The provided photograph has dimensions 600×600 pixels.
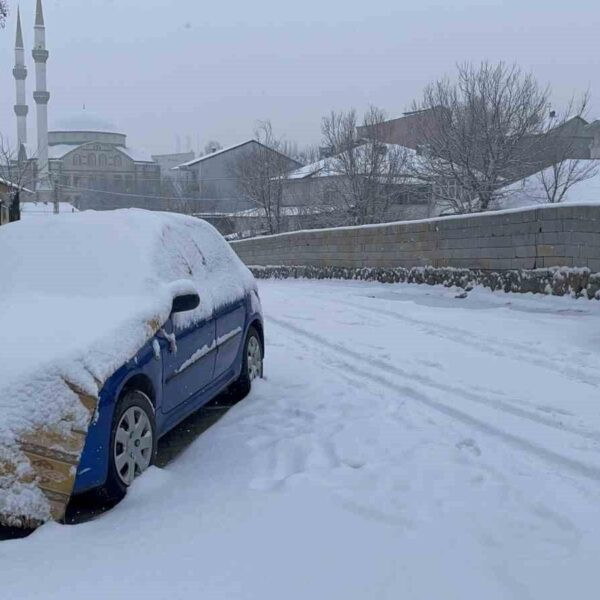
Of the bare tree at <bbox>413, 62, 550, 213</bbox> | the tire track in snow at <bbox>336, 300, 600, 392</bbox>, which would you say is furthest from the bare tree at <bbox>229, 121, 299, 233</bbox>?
the tire track in snow at <bbox>336, 300, 600, 392</bbox>

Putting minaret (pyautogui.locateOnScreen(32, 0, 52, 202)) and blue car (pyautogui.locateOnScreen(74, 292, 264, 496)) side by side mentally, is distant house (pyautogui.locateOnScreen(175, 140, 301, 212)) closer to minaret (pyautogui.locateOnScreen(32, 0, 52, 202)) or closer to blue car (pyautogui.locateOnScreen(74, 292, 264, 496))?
minaret (pyautogui.locateOnScreen(32, 0, 52, 202))

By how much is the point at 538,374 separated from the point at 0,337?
15.7ft

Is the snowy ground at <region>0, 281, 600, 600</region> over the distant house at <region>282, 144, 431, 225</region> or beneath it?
beneath

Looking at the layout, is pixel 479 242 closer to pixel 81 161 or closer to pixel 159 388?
pixel 159 388

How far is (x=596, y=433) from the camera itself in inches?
201

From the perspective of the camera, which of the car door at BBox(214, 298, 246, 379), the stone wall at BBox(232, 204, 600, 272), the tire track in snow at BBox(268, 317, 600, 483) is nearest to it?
the tire track in snow at BBox(268, 317, 600, 483)

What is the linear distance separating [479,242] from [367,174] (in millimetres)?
25329

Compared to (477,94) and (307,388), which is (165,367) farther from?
(477,94)

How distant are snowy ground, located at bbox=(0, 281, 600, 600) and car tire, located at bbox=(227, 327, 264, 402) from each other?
0.41 ft

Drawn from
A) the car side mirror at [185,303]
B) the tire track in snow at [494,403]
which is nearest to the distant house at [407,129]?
the tire track in snow at [494,403]

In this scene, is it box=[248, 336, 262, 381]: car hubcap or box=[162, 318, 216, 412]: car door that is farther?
box=[248, 336, 262, 381]: car hubcap

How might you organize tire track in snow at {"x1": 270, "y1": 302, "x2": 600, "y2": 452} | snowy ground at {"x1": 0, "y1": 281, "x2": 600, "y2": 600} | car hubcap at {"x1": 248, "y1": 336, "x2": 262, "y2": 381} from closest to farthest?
snowy ground at {"x1": 0, "y1": 281, "x2": 600, "y2": 600} → tire track in snow at {"x1": 270, "y1": 302, "x2": 600, "y2": 452} → car hubcap at {"x1": 248, "y1": 336, "x2": 262, "y2": 381}

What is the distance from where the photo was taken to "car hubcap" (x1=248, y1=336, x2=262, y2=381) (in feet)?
22.4

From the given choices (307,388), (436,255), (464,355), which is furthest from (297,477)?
(436,255)
